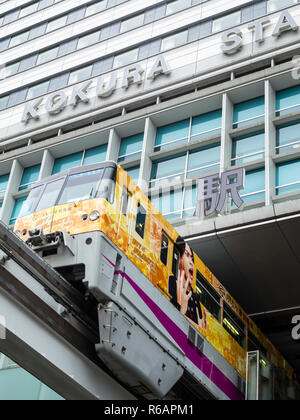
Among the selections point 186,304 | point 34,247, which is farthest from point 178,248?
point 34,247

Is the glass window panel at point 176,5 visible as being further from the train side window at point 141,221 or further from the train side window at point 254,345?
the train side window at point 141,221

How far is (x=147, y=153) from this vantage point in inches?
867

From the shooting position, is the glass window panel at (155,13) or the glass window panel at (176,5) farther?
the glass window panel at (155,13)

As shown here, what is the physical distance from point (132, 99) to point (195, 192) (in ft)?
20.7

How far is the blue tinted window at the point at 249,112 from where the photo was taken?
21.1 m

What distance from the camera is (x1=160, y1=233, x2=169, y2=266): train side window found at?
479 inches

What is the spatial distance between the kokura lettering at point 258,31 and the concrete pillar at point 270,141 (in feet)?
8.33

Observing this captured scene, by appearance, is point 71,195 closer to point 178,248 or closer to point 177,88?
point 178,248

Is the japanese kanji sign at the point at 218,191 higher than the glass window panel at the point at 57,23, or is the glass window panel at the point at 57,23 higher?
the glass window panel at the point at 57,23

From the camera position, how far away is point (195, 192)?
19.7 metres

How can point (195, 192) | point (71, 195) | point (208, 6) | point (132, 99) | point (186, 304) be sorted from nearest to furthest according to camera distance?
1. point (71, 195)
2. point (186, 304)
3. point (195, 192)
4. point (132, 99)
5. point (208, 6)

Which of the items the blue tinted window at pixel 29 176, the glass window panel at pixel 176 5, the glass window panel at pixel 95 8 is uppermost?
the glass window panel at pixel 95 8

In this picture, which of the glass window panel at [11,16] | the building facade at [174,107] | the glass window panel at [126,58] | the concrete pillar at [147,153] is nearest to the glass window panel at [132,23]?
the building facade at [174,107]
